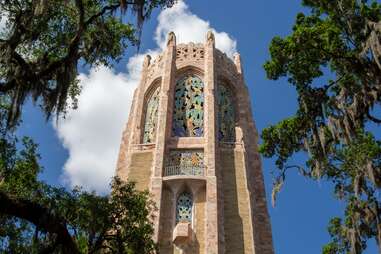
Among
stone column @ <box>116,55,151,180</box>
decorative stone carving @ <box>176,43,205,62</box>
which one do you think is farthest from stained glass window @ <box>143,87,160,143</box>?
decorative stone carving @ <box>176,43,205,62</box>

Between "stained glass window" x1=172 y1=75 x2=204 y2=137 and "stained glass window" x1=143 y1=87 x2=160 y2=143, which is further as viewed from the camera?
"stained glass window" x1=143 y1=87 x2=160 y2=143

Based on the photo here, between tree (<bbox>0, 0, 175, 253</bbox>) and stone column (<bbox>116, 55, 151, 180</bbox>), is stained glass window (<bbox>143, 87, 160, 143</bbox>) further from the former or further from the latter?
tree (<bbox>0, 0, 175, 253</bbox>)

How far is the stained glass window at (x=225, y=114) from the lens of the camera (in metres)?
26.6

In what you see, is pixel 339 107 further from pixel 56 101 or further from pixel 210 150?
pixel 210 150

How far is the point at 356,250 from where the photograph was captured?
1243cm

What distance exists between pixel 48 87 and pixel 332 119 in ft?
24.1

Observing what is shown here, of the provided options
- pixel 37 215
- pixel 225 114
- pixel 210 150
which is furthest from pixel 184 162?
pixel 37 215

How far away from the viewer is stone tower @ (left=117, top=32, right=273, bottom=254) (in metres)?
21.8

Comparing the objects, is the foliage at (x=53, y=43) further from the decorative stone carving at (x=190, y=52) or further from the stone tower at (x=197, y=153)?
the decorative stone carving at (x=190, y=52)

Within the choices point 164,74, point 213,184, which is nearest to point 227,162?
point 213,184

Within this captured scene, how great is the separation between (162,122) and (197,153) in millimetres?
2628

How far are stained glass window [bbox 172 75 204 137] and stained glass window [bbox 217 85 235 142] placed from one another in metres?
1.18

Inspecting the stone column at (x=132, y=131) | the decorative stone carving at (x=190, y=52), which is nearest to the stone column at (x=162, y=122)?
the decorative stone carving at (x=190, y=52)

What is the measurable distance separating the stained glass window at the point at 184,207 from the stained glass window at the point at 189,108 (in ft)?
13.2
